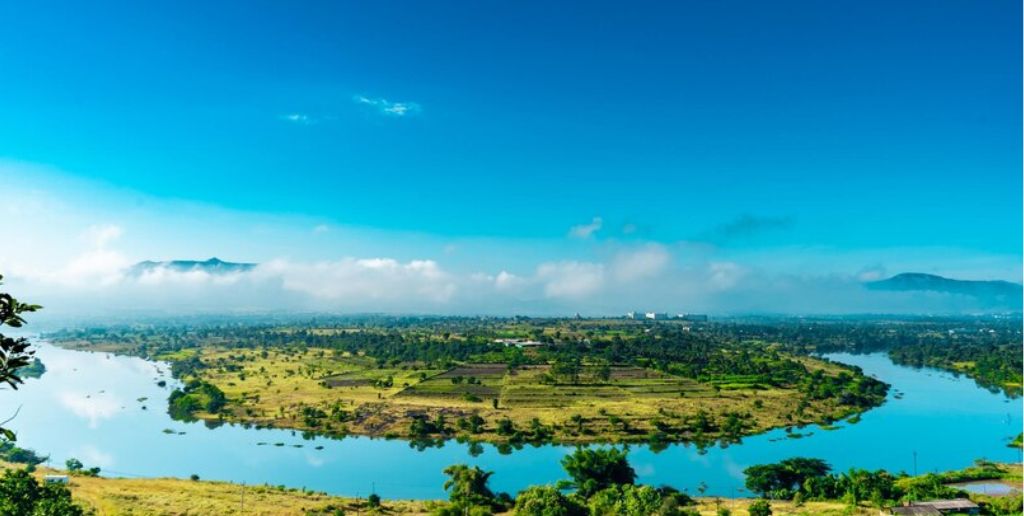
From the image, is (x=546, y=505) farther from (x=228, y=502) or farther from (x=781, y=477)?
(x=781, y=477)

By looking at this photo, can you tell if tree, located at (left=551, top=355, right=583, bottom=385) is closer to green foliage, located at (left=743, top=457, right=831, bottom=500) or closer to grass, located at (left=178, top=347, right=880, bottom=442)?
grass, located at (left=178, top=347, right=880, bottom=442)

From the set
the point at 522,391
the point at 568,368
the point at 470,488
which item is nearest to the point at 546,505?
the point at 470,488

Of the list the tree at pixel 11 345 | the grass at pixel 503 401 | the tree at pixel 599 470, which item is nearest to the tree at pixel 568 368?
the grass at pixel 503 401

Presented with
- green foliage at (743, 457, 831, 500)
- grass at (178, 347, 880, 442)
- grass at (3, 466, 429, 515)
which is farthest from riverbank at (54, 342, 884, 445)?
grass at (3, 466, 429, 515)

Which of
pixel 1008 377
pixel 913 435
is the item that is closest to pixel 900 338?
pixel 1008 377

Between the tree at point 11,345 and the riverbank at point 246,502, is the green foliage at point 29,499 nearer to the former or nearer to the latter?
the riverbank at point 246,502

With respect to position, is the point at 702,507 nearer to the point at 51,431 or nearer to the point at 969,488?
the point at 969,488
